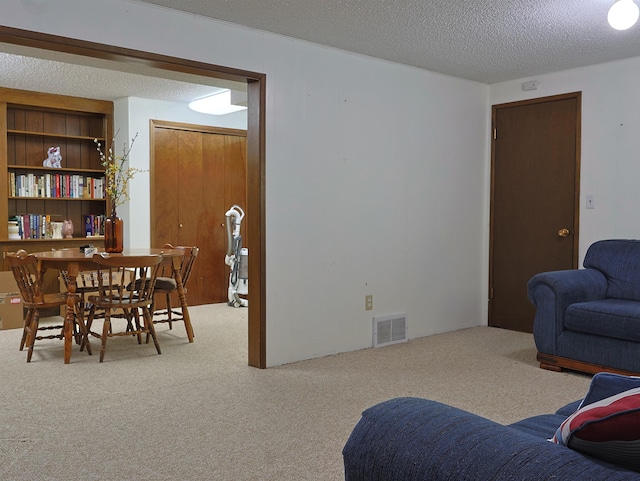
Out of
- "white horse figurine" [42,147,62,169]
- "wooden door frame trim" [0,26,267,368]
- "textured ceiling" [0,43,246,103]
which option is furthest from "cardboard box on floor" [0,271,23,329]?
"wooden door frame trim" [0,26,267,368]

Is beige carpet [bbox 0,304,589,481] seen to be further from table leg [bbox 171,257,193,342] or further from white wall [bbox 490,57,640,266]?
white wall [bbox 490,57,640,266]

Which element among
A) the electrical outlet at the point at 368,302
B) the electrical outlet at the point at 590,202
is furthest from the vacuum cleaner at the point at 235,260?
the electrical outlet at the point at 590,202

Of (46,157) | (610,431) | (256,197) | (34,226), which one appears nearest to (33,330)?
(256,197)

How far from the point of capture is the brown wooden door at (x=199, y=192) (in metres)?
6.46

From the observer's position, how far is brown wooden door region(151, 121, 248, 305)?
6.46 metres

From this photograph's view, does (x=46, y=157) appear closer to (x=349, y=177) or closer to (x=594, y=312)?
(x=349, y=177)

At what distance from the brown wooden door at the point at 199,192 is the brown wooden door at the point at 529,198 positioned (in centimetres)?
301

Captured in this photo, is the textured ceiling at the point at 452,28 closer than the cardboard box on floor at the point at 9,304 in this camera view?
Yes

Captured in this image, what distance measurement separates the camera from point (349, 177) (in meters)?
4.54

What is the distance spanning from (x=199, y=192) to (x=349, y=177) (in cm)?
270

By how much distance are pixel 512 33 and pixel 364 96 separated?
45.6 inches

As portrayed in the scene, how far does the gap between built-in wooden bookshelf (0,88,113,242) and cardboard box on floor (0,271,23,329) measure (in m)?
0.59

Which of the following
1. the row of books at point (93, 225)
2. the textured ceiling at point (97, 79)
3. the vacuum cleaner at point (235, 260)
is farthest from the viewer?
the row of books at point (93, 225)

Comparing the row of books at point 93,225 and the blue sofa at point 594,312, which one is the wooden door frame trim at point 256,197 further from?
the row of books at point 93,225
